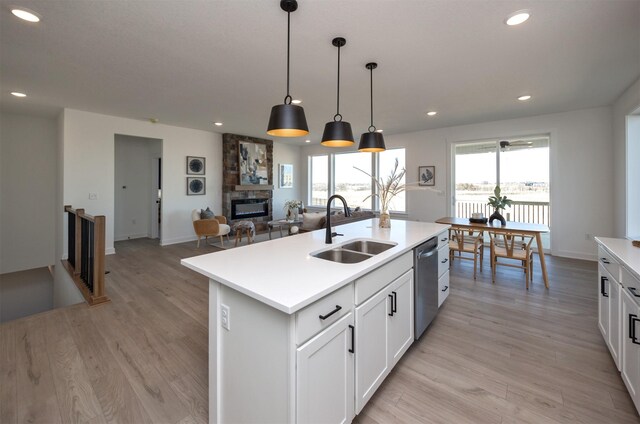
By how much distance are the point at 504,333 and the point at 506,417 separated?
1.04 metres

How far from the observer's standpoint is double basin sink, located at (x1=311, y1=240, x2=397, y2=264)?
1980 millimetres

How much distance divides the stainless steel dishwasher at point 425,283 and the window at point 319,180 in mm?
6175

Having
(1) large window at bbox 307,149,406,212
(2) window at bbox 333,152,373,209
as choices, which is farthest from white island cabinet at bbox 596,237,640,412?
(2) window at bbox 333,152,373,209

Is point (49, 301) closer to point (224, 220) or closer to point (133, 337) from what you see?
point (224, 220)

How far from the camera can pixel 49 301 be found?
5.12m

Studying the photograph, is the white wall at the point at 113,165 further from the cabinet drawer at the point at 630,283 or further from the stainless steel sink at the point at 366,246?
the cabinet drawer at the point at 630,283

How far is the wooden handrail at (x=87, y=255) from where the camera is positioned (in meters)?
2.97

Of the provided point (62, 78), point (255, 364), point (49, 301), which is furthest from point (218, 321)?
point (49, 301)

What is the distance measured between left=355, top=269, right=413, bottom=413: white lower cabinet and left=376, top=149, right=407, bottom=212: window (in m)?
5.17

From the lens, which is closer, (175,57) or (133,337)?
(133,337)

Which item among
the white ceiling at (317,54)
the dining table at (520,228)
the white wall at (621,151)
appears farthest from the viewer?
A: the white wall at (621,151)

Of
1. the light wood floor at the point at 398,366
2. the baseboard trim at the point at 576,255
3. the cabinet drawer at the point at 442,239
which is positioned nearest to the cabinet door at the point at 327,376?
the light wood floor at the point at 398,366

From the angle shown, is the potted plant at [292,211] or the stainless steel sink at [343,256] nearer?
the stainless steel sink at [343,256]

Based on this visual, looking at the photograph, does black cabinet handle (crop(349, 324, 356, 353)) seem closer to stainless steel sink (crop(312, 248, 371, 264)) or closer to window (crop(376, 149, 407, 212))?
stainless steel sink (crop(312, 248, 371, 264))
